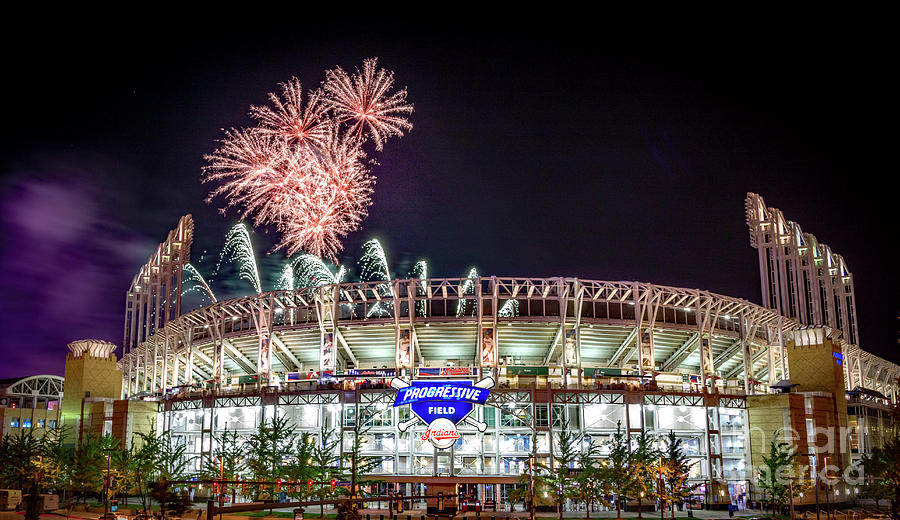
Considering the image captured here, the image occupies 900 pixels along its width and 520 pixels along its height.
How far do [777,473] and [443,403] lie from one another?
1202 inches

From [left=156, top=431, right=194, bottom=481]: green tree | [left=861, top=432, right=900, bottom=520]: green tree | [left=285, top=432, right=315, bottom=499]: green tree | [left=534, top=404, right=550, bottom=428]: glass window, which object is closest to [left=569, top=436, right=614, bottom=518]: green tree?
[left=534, top=404, right=550, bottom=428]: glass window

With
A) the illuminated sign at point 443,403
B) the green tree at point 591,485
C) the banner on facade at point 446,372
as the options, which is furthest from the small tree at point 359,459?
the green tree at point 591,485

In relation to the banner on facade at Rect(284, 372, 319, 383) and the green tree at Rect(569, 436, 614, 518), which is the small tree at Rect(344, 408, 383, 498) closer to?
the banner on facade at Rect(284, 372, 319, 383)

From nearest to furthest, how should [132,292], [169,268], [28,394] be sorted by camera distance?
[169,268], [132,292], [28,394]

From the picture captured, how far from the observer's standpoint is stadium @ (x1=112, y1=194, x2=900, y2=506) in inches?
2990

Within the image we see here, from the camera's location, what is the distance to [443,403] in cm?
6819

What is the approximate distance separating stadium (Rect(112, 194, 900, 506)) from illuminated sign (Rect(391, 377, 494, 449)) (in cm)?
98

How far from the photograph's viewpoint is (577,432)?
78.6 meters

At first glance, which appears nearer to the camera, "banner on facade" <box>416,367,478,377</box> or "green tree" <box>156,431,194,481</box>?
"green tree" <box>156,431,194,481</box>

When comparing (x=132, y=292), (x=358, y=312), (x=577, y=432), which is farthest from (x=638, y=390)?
(x=132, y=292)

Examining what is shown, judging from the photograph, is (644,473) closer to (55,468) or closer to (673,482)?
(673,482)

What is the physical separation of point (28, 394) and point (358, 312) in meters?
83.9

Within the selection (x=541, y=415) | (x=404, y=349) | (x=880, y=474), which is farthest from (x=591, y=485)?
(x=880, y=474)

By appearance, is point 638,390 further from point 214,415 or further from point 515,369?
point 214,415
